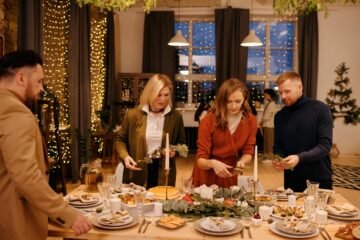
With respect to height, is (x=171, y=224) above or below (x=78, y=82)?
below

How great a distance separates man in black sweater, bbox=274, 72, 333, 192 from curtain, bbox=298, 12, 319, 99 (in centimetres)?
640

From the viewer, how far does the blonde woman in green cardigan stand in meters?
2.89

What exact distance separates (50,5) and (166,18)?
369 cm

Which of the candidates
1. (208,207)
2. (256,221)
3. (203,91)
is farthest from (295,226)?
(203,91)

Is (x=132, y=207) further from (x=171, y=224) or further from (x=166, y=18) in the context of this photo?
(x=166, y=18)

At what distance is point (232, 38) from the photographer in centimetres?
905

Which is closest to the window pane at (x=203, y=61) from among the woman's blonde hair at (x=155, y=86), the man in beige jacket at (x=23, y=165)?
the woman's blonde hair at (x=155, y=86)

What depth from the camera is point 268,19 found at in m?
9.53

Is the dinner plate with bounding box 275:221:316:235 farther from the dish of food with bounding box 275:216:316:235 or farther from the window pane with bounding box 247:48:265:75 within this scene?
the window pane with bounding box 247:48:265:75

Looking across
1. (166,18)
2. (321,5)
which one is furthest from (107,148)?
(321,5)

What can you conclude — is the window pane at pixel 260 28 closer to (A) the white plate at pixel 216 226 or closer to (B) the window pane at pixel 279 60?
(B) the window pane at pixel 279 60

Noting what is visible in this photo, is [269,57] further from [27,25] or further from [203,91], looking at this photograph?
[27,25]

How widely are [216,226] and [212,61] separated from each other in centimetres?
799

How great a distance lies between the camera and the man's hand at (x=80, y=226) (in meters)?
1.78
